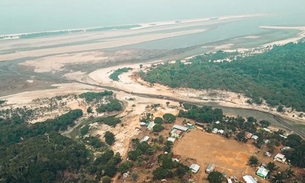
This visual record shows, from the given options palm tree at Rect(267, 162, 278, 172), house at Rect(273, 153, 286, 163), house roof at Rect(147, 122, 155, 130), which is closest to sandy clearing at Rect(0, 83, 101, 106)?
house roof at Rect(147, 122, 155, 130)

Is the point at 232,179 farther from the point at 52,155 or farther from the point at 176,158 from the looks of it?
the point at 52,155

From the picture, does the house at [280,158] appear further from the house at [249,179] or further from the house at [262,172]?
the house at [249,179]

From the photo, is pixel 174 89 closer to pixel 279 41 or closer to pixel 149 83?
pixel 149 83

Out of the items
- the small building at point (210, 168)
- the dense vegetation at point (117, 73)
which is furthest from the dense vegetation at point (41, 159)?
the dense vegetation at point (117, 73)

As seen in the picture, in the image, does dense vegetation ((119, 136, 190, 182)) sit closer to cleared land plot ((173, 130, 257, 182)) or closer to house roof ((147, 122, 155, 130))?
cleared land plot ((173, 130, 257, 182))

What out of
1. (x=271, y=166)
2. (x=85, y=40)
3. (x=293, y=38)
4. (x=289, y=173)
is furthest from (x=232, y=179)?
(x=85, y=40)

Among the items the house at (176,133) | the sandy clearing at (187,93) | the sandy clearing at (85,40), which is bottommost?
the sandy clearing at (187,93)

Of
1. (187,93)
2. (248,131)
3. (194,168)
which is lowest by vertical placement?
(187,93)
